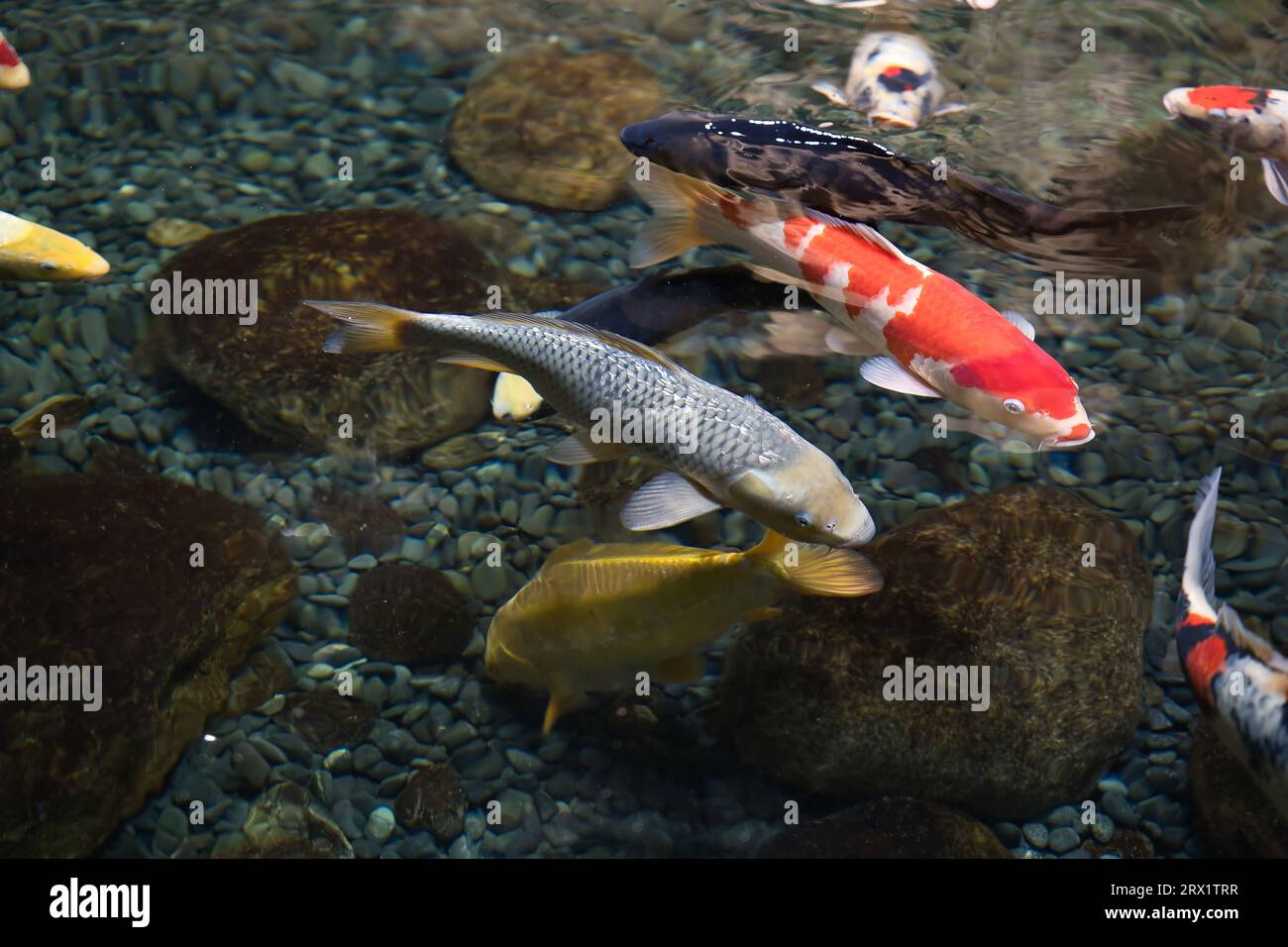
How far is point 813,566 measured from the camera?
10.8 ft

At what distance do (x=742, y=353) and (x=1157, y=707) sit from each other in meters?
2.22

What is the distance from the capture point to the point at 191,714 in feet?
11.6

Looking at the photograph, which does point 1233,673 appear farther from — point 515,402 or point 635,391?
point 515,402

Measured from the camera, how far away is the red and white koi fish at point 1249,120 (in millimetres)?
5062

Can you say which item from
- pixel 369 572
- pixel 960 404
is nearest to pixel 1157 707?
pixel 960 404

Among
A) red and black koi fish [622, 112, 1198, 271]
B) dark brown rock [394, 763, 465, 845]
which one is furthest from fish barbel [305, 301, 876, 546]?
red and black koi fish [622, 112, 1198, 271]

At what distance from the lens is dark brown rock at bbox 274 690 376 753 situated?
11.5ft

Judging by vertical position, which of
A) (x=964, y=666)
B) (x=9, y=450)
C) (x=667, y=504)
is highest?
(x=667, y=504)

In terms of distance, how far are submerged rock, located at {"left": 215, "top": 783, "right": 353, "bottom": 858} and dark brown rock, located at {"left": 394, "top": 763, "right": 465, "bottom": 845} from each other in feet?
0.73

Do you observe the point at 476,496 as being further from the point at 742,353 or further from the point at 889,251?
the point at 889,251

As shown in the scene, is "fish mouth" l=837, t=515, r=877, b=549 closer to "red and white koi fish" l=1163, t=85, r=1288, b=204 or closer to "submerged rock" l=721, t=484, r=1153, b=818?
"submerged rock" l=721, t=484, r=1153, b=818

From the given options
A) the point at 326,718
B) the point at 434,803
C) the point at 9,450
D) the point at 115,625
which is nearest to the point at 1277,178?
the point at 434,803

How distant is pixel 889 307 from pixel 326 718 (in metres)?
2.63

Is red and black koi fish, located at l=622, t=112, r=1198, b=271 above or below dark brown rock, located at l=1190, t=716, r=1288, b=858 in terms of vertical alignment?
above
